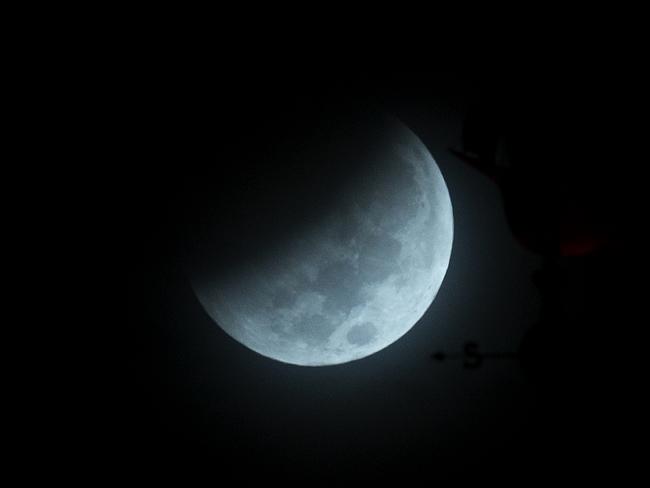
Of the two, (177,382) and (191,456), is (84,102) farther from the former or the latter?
(191,456)

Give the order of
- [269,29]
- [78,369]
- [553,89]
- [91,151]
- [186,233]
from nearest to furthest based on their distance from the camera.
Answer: [553,89] → [186,233] → [269,29] → [91,151] → [78,369]

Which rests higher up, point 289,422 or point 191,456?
point 289,422

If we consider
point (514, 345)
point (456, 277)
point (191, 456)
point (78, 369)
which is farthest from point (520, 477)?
point (78, 369)

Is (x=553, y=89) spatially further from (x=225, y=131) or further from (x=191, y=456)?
(x=191, y=456)

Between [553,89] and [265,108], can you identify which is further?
[265,108]

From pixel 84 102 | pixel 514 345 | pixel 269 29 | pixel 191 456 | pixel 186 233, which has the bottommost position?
pixel 191 456

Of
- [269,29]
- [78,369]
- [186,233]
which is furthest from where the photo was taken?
[78,369]
